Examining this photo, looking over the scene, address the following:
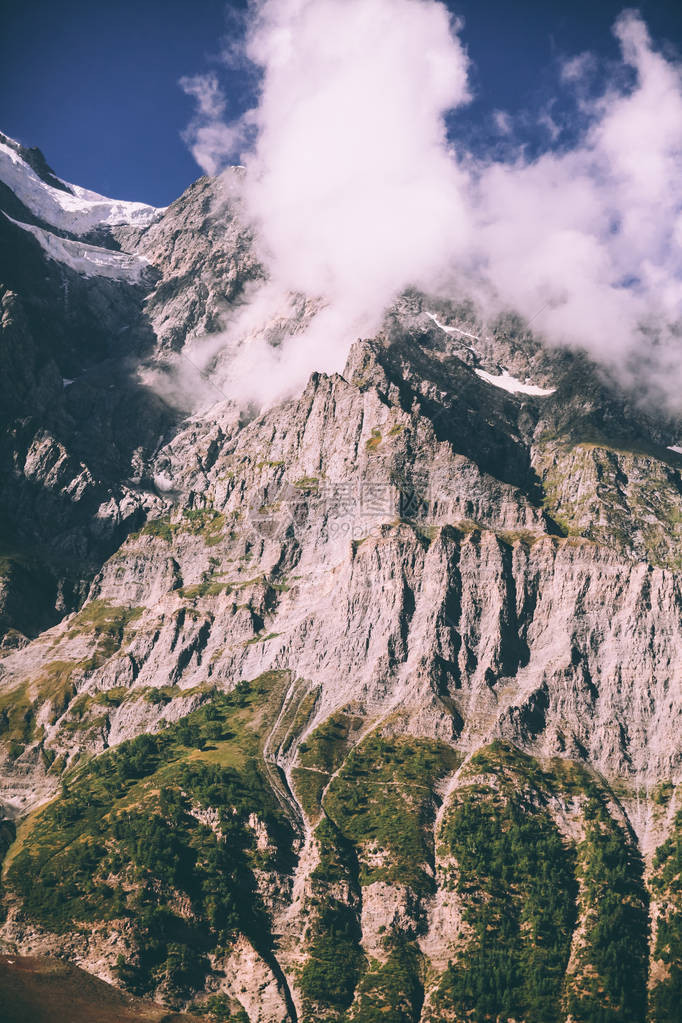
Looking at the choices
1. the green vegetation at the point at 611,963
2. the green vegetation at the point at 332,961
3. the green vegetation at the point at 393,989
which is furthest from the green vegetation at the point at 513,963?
the green vegetation at the point at 332,961

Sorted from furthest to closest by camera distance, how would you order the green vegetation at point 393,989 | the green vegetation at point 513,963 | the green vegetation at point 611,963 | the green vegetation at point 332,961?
the green vegetation at point 332,961 → the green vegetation at point 513,963 → the green vegetation at point 393,989 → the green vegetation at point 611,963

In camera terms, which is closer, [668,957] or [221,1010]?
[221,1010]

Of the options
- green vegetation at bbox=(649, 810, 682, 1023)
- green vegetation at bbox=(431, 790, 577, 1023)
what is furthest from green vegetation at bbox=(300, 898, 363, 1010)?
green vegetation at bbox=(649, 810, 682, 1023)

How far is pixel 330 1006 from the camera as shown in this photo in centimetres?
17950

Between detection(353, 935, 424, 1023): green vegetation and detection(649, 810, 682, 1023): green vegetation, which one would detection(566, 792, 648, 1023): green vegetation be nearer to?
detection(649, 810, 682, 1023): green vegetation

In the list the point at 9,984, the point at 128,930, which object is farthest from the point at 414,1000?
the point at 9,984

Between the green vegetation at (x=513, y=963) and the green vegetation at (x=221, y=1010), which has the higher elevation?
the green vegetation at (x=513, y=963)

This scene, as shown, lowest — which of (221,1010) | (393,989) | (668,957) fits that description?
(221,1010)

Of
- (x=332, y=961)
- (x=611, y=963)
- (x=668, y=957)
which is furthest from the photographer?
(x=332, y=961)

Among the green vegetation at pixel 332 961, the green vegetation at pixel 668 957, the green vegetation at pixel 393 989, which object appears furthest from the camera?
the green vegetation at pixel 332 961

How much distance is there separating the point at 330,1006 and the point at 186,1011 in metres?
27.5

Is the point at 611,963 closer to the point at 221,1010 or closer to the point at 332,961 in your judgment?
the point at 332,961

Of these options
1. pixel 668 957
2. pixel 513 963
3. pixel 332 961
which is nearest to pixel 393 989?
pixel 332 961

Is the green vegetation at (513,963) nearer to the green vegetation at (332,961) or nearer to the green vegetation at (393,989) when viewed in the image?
the green vegetation at (393,989)
